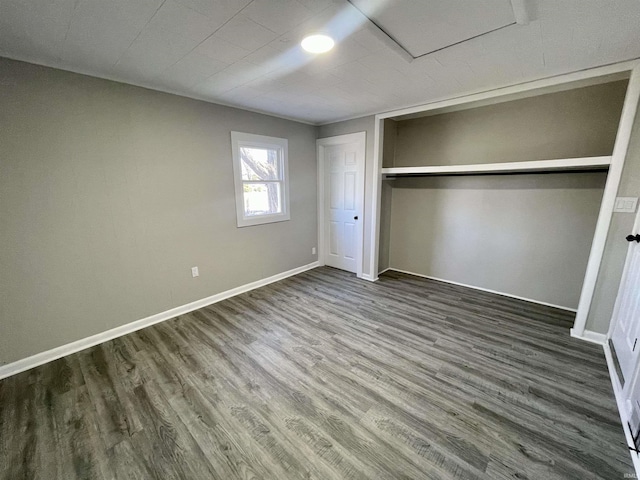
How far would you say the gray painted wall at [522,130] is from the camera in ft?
8.23

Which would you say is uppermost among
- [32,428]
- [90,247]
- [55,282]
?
[90,247]

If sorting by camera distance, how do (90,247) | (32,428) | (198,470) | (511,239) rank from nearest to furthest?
(198,470) < (32,428) < (90,247) < (511,239)

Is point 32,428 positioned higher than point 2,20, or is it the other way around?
point 2,20

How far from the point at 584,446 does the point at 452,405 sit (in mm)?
→ 656

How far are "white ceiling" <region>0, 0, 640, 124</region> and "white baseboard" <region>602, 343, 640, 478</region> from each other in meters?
2.34

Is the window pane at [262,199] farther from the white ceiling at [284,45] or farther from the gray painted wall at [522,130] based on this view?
the gray painted wall at [522,130]

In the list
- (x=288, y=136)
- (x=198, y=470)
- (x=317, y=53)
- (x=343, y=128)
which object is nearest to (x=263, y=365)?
(x=198, y=470)

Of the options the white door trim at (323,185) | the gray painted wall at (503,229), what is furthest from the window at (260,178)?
the gray painted wall at (503,229)

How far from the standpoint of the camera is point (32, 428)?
5.12ft

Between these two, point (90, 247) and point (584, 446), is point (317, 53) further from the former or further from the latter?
point (584, 446)

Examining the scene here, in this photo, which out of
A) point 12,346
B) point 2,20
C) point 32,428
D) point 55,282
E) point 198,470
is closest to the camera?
point 198,470

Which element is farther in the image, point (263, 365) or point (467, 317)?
point (467, 317)

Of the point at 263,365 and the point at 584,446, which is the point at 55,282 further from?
the point at 584,446

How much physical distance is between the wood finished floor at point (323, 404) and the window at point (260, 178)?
4.92 ft
